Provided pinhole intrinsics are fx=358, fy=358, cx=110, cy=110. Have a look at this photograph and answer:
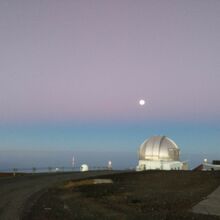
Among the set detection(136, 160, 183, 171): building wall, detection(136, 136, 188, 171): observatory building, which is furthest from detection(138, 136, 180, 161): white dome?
detection(136, 160, 183, 171): building wall

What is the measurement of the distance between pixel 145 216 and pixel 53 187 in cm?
1173

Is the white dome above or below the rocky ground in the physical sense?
above

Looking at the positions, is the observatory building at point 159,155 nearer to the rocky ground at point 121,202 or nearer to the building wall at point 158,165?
the building wall at point 158,165

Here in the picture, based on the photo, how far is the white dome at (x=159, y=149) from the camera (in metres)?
63.4

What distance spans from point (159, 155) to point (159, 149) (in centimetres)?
106

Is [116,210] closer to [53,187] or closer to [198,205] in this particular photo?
[198,205]

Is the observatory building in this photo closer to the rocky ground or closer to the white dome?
the white dome

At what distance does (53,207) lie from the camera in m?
16.9

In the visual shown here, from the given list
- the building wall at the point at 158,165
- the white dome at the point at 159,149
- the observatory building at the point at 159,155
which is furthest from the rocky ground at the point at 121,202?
the white dome at the point at 159,149

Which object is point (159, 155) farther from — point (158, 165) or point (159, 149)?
point (158, 165)

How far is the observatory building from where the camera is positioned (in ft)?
207

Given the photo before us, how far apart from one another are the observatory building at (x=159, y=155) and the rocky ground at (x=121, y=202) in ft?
123

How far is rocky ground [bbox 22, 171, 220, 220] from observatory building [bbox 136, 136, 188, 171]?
37444 millimetres

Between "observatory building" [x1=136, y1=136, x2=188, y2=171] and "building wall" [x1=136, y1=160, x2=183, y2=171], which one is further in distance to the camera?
"observatory building" [x1=136, y1=136, x2=188, y2=171]
